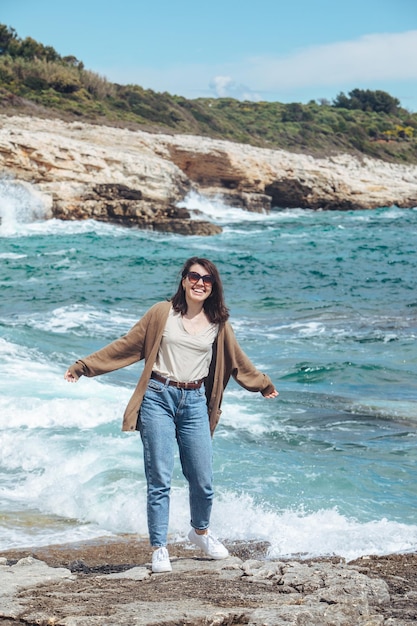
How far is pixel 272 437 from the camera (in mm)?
8539

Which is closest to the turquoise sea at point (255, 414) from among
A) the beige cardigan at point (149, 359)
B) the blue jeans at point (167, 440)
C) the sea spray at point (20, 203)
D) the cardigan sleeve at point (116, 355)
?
the blue jeans at point (167, 440)

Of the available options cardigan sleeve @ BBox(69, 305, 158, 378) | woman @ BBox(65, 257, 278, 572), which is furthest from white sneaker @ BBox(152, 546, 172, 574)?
cardigan sleeve @ BBox(69, 305, 158, 378)

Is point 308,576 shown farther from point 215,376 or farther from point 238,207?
point 238,207

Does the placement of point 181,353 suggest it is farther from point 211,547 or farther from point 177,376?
point 211,547

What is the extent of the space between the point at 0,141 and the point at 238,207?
43.7 ft

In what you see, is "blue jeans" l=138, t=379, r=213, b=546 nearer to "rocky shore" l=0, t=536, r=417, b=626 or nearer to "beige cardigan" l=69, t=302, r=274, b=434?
"beige cardigan" l=69, t=302, r=274, b=434

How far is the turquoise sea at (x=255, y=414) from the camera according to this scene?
6.32m

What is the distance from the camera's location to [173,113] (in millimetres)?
50438

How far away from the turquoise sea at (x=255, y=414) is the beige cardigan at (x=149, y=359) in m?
1.62

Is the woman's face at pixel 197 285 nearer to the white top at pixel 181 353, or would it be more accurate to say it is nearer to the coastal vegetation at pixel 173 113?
the white top at pixel 181 353

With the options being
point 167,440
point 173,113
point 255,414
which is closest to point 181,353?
point 167,440

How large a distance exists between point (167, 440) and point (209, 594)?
0.89m

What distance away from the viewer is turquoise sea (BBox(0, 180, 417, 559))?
632 cm

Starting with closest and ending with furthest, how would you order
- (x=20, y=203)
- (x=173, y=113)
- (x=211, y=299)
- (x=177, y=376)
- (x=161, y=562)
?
(x=161, y=562), (x=177, y=376), (x=211, y=299), (x=20, y=203), (x=173, y=113)
